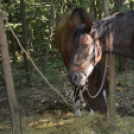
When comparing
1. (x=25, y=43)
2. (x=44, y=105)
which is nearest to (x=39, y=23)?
(x=25, y=43)

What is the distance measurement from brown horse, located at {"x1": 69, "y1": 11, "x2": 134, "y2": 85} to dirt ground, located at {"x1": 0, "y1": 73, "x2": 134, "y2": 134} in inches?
50.5

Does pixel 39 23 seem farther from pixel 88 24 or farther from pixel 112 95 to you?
pixel 112 95

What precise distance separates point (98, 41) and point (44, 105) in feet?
7.04

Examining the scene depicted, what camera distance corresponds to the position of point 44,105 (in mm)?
4250

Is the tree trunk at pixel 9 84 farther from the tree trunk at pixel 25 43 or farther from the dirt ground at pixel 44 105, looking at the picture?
the tree trunk at pixel 25 43

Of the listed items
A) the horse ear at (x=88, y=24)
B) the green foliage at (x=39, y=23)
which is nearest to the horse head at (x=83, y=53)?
the horse ear at (x=88, y=24)

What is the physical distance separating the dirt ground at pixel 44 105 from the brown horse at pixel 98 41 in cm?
128

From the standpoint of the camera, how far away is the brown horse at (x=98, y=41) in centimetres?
257

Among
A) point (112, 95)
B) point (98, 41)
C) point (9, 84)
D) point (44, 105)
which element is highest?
point (98, 41)

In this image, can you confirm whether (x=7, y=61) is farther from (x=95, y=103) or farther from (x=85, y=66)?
(x=95, y=103)

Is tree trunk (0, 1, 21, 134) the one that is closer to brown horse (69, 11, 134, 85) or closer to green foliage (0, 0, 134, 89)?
brown horse (69, 11, 134, 85)

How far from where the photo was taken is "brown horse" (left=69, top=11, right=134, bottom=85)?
2568 millimetres

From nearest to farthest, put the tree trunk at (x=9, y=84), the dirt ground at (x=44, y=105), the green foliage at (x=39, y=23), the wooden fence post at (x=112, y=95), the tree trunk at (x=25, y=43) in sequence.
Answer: the tree trunk at (x=9, y=84), the wooden fence post at (x=112, y=95), the dirt ground at (x=44, y=105), the tree trunk at (x=25, y=43), the green foliage at (x=39, y=23)

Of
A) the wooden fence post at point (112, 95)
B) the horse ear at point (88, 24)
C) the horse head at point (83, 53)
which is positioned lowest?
the wooden fence post at point (112, 95)
